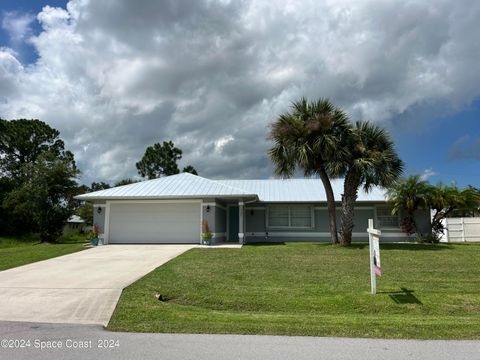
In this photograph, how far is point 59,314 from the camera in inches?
297

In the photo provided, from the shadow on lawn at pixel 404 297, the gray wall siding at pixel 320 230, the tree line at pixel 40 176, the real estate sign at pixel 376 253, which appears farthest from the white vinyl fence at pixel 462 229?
the tree line at pixel 40 176

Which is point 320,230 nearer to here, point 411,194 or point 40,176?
point 411,194

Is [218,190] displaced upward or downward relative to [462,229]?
upward

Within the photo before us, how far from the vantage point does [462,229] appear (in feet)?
82.1

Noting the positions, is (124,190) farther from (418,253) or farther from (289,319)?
(289,319)

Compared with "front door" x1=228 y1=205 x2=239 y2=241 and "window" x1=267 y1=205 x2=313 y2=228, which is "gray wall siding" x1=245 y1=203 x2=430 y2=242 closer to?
"window" x1=267 y1=205 x2=313 y2=228

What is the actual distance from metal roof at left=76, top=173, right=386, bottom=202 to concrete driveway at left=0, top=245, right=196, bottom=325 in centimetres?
539

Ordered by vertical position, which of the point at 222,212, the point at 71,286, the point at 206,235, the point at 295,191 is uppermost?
the point at 295,191

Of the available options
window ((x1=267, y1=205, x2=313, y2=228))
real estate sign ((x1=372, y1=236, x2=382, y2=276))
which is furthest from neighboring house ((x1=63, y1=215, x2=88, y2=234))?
real estate sign ((x1=372, y1=236, x2=382, y2=276))

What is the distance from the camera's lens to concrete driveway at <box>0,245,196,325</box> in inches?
298

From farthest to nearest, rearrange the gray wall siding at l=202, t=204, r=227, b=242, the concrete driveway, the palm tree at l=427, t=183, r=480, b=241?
the palm tree at l=427, t=183, r=480, b=241 → the gray wall siding at l=202, t=204, r=227, b=242 → the concrete driveway

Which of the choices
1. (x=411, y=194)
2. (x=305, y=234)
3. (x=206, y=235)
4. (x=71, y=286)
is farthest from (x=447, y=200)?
(x=71, y=286)

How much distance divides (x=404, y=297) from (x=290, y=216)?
16.3 meters

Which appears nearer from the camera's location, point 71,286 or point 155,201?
point 71,286
